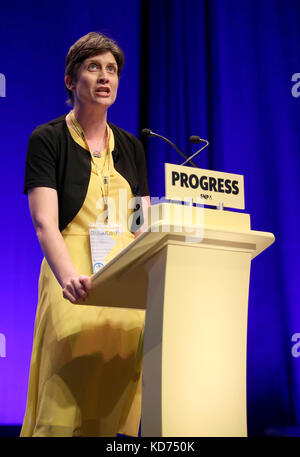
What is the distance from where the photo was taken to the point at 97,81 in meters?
1.75

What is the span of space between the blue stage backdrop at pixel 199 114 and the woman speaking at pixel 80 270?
1.79m

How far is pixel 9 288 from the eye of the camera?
3.39 m

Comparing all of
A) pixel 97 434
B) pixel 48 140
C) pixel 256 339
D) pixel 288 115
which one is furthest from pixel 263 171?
pixel 97 434

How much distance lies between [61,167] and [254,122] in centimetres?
236

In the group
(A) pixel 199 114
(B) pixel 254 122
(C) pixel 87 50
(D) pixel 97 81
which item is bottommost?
(D) pixel 97 81

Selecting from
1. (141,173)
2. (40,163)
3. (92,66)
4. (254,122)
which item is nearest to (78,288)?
(40,163)

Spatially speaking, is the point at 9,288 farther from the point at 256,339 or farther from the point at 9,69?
the point at 256,339

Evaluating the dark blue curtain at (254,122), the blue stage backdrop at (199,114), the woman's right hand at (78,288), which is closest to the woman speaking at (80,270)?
the woman's right hand at (78,288)

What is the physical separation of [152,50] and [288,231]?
1.67 meters

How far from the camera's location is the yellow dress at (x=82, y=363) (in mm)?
1495

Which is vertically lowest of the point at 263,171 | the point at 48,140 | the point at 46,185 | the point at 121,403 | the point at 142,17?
the point at 121,403

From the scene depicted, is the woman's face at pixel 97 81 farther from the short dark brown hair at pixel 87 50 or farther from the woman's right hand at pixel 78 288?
the woman's right hand at pixel 78 288

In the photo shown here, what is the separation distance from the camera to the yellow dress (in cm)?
150

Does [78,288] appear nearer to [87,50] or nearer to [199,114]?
[87,50]
